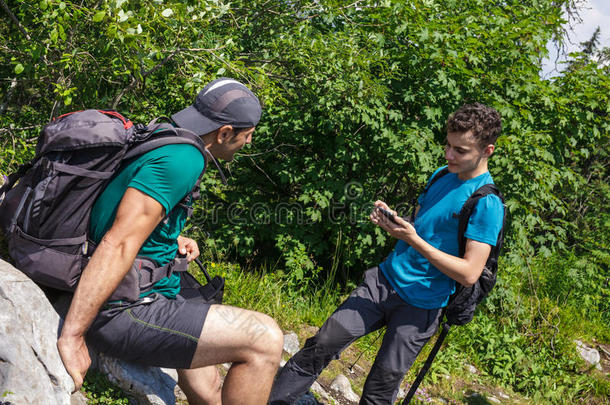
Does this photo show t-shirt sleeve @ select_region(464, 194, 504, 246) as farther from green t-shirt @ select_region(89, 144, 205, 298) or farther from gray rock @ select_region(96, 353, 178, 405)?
Answer: gray rock @ select_region(96, 353, 178, 405)

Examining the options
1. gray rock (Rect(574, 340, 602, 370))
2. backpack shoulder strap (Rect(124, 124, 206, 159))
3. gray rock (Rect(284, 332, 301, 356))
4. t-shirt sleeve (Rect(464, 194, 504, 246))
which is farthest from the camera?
gray rock (Rect(574, 340, 602, 370))

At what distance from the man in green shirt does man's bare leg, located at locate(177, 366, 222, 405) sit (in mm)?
412

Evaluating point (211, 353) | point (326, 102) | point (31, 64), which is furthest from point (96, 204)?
point (326, 102)

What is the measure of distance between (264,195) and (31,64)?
10.6 ft

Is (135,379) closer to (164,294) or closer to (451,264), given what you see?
(164,294)

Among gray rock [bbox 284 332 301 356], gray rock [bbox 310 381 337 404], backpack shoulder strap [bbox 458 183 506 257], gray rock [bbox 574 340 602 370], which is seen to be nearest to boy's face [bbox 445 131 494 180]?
backpack shoulder strap [bbox 458 183 506 257]

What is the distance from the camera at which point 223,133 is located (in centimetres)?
206

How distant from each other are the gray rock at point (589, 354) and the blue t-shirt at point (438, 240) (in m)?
4.04

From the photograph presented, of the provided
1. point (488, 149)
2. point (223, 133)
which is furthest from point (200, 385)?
point (488, 149)

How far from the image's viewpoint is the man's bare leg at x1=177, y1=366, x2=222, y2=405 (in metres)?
2.30

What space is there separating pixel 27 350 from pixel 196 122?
101 centimetres

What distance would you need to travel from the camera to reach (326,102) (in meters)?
5.39

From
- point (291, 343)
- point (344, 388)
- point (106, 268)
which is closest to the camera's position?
point (106, 268)

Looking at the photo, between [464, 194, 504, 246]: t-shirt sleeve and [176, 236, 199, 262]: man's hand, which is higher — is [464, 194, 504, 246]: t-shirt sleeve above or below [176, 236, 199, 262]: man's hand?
above
